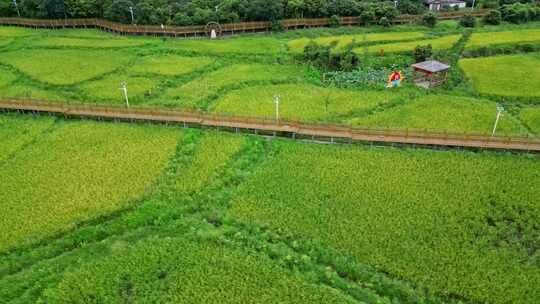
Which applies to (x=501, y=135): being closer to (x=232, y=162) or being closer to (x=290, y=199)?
(x=290, y=199)

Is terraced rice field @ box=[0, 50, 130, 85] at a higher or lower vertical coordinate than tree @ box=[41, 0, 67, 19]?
lower

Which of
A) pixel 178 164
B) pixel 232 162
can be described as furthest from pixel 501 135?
pixel 178 164

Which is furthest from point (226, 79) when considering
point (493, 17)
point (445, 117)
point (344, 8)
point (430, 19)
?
point (493, 17)

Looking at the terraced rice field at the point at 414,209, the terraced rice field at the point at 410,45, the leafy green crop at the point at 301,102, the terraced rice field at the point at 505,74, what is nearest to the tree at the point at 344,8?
the terraced rice field at the point at 410,45

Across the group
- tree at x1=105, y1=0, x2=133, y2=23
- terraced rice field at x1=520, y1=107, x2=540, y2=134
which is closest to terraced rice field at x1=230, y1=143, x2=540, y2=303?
terraced rice field at x1=520, y1=107, x2=540, y2=134

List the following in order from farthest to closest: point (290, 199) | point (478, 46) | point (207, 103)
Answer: point (478, 46), point (207, 103), point (290, 199)

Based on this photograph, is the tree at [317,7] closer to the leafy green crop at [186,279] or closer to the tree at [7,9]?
the tree at [7,9]

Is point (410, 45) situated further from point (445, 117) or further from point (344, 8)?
point (445, 117)

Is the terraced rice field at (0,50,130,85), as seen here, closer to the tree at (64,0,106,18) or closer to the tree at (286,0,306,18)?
the tree at (64,0,106,18)
